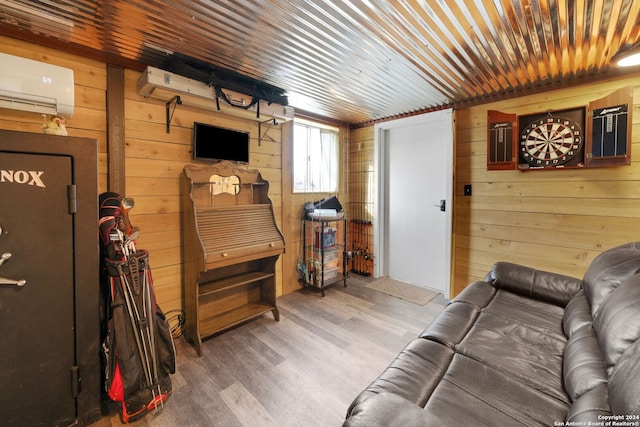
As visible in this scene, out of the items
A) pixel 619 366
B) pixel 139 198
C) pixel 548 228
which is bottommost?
pixel 619 366

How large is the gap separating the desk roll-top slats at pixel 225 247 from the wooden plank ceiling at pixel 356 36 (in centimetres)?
98

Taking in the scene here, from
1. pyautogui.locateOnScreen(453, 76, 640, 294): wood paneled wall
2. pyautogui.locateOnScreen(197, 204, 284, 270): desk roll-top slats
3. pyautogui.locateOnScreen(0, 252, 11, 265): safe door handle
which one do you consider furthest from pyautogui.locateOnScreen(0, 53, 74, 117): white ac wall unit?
pyautogui.locateOnScreen(453, 76, 640, 294): wood paneled wall

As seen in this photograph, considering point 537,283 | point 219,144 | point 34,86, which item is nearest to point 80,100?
point 34,86

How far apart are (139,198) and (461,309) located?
2.43m

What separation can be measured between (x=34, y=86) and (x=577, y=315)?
125 inches

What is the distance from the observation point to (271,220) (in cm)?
Answer: 277

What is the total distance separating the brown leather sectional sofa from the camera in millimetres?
841

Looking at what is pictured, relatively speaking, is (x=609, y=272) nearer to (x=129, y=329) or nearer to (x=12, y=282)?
(x=129, y=329)

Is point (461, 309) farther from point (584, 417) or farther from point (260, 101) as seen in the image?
point (260, 101)

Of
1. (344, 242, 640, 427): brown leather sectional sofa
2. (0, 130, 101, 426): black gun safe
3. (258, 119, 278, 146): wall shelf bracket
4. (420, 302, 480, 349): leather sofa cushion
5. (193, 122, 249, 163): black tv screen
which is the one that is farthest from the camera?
(258, 119, 278, 146): wall shelf bracket

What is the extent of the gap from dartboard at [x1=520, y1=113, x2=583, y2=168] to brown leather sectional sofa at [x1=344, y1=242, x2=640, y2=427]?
1260 millimetres

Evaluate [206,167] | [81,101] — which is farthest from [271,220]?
[81,101]

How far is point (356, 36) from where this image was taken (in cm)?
179

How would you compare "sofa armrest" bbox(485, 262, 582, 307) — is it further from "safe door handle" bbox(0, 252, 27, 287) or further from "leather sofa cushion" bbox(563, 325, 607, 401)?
"safe door handle" bbox(0, 252, 27, 287)
